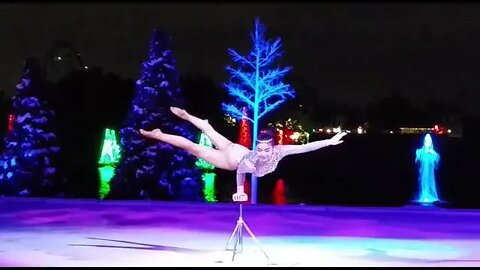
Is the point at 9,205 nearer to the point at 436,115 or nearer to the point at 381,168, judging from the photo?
the point at 381,168

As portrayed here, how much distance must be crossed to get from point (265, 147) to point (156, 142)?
42.4 feet

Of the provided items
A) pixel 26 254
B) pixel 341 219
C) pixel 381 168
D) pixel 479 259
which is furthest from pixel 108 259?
pixel 381 168

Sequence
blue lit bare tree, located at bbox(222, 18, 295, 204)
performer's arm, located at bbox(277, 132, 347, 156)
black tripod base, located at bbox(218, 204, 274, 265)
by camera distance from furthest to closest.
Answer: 1. blue lit bare tree, located at bbox(222, 18, 295, 204)
2. black tripod base, located at bbox(218, 204, 274, 265)
3. performer's arm, located at bbox(277, 132, 347, 156)

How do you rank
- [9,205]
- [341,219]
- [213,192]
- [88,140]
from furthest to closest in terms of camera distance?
[88,140] < [213,192] < [9,205] < [341,219]

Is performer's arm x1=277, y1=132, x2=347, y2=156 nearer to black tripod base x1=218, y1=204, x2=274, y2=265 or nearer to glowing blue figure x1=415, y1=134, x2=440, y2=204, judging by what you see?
black tripod base x1=218, y1=204, x2=274, y2=265

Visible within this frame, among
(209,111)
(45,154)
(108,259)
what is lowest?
(108,259)

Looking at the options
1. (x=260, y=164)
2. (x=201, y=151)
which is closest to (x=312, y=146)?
(x=260, y=164)

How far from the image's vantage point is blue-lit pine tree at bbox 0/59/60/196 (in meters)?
21.3

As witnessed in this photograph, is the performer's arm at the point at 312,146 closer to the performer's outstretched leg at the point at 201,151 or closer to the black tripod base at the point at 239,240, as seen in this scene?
the performer's outstretched leg at the point at 201,151

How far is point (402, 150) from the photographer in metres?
44.1

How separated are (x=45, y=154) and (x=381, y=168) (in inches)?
1046

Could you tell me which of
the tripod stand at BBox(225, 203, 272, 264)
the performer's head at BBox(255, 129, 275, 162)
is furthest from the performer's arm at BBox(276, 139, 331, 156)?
the tripod stand at BBox(225, 203, 272, 264)

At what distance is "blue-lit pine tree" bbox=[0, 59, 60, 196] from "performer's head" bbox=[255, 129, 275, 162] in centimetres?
1410

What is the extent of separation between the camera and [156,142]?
2130 cm
